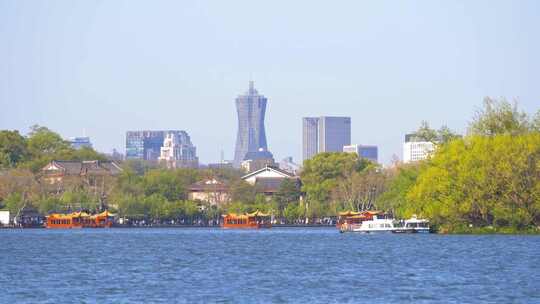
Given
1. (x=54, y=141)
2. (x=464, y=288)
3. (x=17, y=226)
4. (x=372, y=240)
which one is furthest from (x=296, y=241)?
(x=54, y=141)

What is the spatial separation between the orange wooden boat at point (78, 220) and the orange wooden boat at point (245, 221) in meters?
14.3

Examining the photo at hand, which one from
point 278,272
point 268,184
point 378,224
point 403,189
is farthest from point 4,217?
point 278,272

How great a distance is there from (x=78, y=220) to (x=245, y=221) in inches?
775

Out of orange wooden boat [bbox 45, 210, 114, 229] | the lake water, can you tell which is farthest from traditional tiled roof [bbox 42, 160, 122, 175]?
the lake water

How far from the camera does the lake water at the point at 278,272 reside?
51.4 m

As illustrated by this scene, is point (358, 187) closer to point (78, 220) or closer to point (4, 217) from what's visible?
point (78, 220)

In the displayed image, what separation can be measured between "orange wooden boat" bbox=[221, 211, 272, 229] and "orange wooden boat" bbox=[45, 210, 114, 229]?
1432 centimetres

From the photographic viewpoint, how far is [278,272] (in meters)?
63.8

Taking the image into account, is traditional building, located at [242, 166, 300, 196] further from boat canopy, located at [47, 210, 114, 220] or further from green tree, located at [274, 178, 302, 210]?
boat canopy, located at [47, 210, 114, 220]

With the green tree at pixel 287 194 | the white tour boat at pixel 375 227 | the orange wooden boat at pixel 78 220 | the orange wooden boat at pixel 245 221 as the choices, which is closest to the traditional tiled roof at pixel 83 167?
the orange wooden boat at pixel 78 220

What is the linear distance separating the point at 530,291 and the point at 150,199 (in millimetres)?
116909

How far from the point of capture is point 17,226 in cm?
16088

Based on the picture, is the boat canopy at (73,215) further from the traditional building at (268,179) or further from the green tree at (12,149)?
the traditional building at (268,179)

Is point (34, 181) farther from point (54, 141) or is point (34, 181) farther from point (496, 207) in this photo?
point (496, 207)
